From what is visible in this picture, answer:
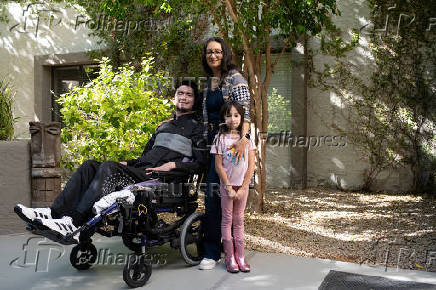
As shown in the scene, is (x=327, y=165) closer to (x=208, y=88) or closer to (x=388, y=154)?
(x=388, y=154)

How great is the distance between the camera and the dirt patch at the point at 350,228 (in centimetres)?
462

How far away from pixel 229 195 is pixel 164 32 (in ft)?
20.8

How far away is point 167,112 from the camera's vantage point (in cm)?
577

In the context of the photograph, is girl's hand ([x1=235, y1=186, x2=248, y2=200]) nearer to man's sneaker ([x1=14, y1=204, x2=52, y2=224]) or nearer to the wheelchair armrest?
the wheelchair armrest

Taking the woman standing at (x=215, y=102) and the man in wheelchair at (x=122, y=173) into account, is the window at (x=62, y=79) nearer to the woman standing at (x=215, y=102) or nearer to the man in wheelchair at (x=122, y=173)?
the man in wheelchair at (x=122, y=173)

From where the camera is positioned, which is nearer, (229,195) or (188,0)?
(229,195)

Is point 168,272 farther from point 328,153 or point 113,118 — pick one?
point 328,153

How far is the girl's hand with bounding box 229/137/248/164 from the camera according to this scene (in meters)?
3.87

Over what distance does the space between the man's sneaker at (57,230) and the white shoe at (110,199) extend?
0.23m

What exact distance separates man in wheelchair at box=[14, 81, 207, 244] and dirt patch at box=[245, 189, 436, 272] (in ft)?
4.32

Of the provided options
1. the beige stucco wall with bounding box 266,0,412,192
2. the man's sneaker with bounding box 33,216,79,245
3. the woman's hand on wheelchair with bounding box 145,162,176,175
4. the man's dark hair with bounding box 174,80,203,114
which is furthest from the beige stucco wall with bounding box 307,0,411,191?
the man's sneaker with bounding box 33,216,79,245

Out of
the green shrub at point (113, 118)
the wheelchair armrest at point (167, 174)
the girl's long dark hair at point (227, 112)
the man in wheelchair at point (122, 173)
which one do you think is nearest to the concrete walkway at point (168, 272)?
the man in wheelchair at point (122, 173)

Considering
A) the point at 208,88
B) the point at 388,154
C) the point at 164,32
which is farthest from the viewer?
the point at 164,32

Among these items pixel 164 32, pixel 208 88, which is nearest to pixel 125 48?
pixel 164 32
